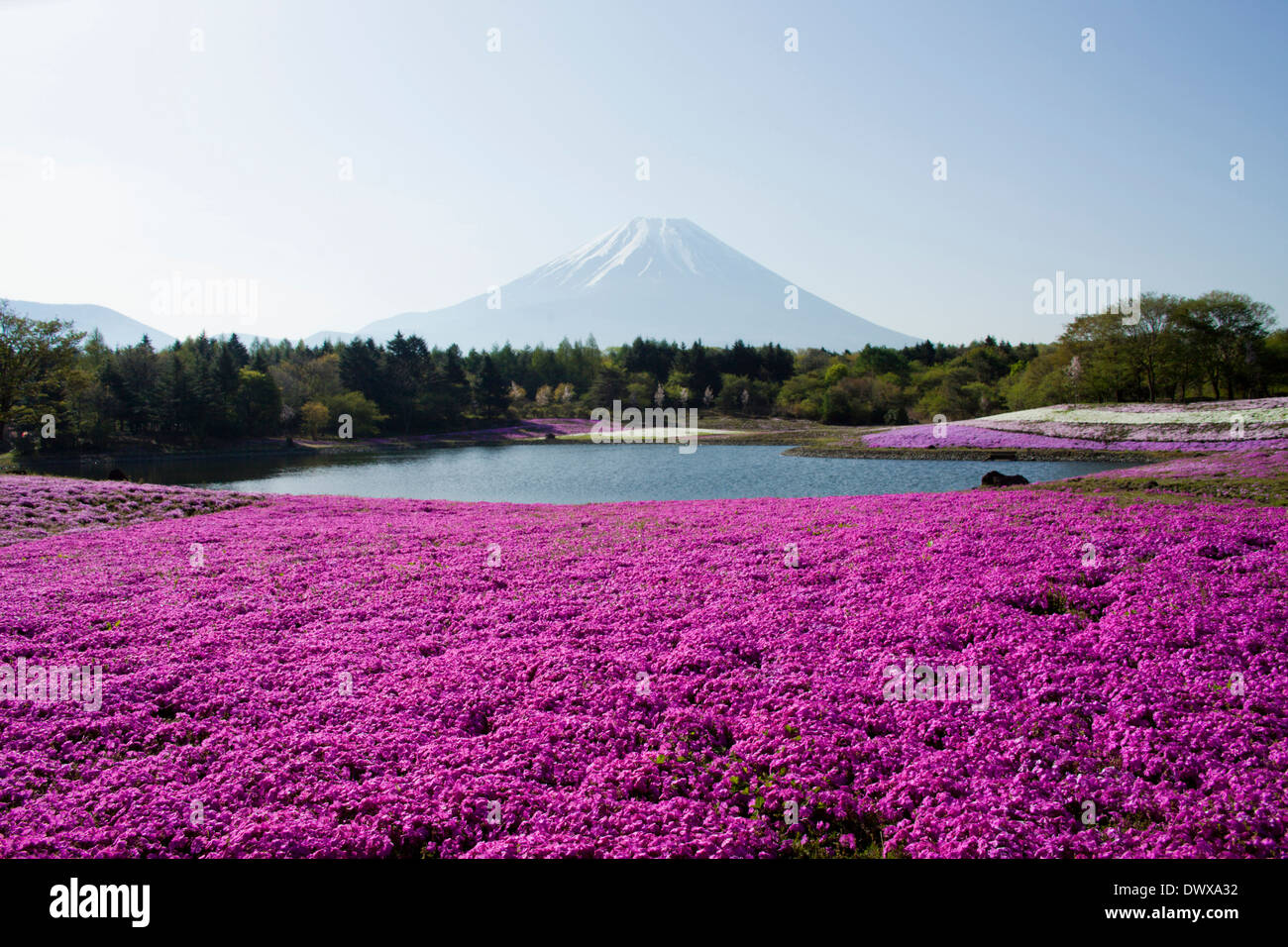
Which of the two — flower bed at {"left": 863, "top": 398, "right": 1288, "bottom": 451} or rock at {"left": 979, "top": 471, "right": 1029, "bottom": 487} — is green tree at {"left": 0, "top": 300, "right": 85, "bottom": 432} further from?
flower bed at {"left": 863, "top": 398, "right": 1288, "bottom": 451}

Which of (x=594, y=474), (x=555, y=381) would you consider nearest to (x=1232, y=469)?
(x=594, y=474)

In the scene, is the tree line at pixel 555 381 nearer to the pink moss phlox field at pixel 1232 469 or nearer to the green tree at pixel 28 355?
the green tree at pixel 28 355

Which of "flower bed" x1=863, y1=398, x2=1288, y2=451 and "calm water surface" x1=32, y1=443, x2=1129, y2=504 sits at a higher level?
"flower bed" x1=863, y1=398, x2=1288, y2=451

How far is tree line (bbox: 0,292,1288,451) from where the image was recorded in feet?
176

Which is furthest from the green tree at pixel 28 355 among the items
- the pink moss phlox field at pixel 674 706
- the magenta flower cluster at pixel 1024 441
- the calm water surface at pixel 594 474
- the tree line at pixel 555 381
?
the magenta flower cluster at pixel 1024 441

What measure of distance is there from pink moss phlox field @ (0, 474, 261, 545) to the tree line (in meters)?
23.6

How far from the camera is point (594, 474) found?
1526 inches

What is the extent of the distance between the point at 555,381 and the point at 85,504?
103820mm

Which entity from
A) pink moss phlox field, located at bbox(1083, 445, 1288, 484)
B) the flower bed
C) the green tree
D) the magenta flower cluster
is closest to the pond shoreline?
the magenta flower cluster

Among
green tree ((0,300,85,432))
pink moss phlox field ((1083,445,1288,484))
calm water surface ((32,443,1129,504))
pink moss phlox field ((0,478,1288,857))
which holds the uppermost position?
green tree ((0,300,85,432))

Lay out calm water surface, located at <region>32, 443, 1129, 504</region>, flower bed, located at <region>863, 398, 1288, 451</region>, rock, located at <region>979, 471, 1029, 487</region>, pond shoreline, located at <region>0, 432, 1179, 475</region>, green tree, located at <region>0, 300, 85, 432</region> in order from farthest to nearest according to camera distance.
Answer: pond shoreline, located at <region>0, 432, 1179, 475</region>, flower bed, located at <region>863, 398, 1288, 451</region>, green tree, located at <region>0, 300, 85, 432</region>, calm water surface, located at <region>32, 443, 1129, 504</region>, rock, located at <region>979, 471, 1029, 487</region>

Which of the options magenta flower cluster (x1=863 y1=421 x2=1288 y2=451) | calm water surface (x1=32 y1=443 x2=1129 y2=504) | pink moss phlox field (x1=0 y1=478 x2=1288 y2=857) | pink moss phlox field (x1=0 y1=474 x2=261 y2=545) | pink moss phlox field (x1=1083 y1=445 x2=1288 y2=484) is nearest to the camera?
pink moss phlox field (x1=0 y1=478 x2=1288 y2=857)

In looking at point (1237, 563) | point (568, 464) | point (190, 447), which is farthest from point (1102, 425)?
point (190, 447)
